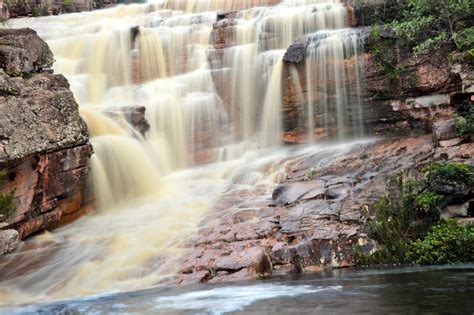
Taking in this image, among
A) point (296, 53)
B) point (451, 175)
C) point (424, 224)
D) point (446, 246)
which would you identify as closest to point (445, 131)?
point (451, 175)

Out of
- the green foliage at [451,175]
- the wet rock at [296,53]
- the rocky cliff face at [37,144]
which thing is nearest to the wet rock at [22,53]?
the rocky cliff face at [37,144]

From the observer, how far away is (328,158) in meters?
14.8

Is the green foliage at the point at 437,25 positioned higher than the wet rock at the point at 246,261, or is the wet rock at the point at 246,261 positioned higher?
the green foliage at the point at 437,25

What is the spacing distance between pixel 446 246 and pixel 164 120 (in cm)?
1196

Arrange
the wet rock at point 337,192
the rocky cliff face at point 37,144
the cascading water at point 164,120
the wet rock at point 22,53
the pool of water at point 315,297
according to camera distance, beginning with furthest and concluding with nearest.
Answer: the wet rock at point 22,53, the wet rock at point 337,192, the rocky cliff face at point 37,144, the cascading water at point 164,120, the pool of water at point 315,297

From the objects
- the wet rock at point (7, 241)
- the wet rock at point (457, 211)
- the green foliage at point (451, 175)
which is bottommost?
the wet rock at point (457, 211)

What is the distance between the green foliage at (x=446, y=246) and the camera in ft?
31.9

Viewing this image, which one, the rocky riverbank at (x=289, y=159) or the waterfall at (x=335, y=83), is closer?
the rocky riverbank at (x=289, y=159)

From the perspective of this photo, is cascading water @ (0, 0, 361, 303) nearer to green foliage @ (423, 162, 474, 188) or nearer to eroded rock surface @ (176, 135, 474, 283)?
eroded rock surface @ (176, 135, 474, 283)

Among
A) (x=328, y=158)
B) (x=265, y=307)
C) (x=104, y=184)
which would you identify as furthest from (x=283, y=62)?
(x=265, y=307)

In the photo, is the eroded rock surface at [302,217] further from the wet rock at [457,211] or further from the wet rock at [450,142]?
the wet rock at [457,211]

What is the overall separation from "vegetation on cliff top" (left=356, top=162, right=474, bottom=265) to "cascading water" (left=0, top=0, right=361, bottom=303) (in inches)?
162

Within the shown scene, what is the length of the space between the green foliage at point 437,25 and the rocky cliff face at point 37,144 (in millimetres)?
11012

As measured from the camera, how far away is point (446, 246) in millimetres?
9852
